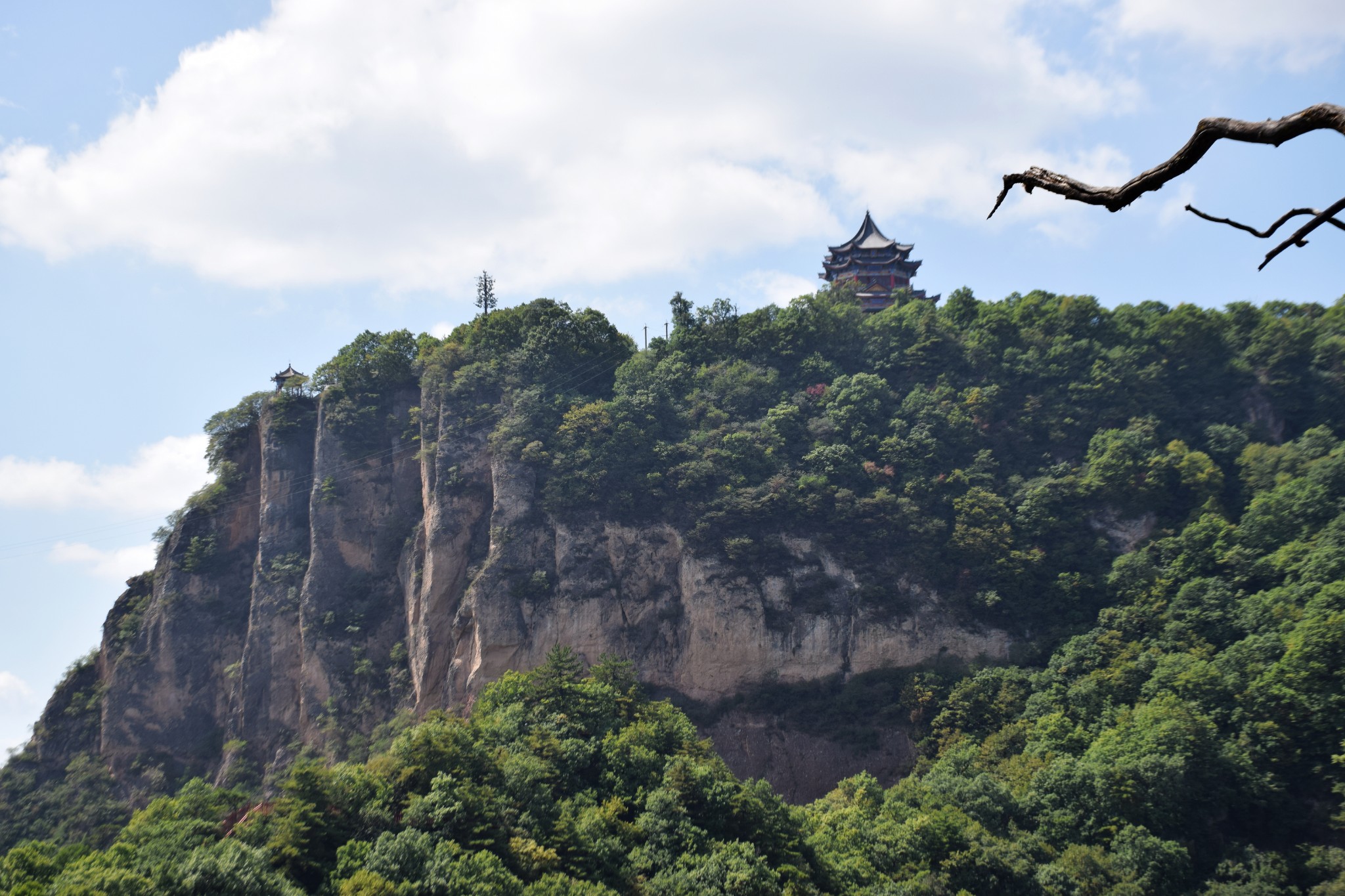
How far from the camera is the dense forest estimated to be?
90.1 feet

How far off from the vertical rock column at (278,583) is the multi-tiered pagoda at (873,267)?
28.5 m

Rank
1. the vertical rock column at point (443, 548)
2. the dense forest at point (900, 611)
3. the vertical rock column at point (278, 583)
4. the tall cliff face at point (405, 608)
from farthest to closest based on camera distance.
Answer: the vertical rock column at point (278, 583) → the vertical rock column at point (443, 548) → the tall cliff face at point (405, 608) → the dense forest at point (900, 611)

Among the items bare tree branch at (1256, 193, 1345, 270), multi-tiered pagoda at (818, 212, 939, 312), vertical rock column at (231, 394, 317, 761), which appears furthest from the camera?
multi-tiered pagoda at (818, 212, 939, 312)

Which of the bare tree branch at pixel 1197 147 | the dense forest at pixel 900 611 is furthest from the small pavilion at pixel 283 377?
the bare tree branch at pixel 1197 147

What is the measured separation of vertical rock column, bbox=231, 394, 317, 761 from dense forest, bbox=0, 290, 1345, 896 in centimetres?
165

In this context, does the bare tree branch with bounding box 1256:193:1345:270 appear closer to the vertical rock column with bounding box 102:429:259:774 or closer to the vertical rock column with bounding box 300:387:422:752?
the vertical rock column with bounding box 300:387:422:752

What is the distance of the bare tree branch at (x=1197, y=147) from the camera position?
419cm

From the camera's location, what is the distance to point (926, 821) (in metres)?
29.4

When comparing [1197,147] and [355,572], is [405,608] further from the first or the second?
[1197,147]

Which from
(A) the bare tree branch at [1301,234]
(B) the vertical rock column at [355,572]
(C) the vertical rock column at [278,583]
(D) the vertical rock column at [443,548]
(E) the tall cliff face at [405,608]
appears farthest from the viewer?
(C) the vertical rock column at [278,583]

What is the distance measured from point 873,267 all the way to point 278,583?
34.2 m

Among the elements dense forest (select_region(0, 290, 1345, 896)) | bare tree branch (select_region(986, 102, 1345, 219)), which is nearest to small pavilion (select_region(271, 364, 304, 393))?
dense forest (select_region(0, 290, 1345, 896))

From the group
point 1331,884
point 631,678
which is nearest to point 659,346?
point 631,678

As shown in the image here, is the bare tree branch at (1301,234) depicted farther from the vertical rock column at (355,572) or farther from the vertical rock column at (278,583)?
the vertical rock column at (278,583)
